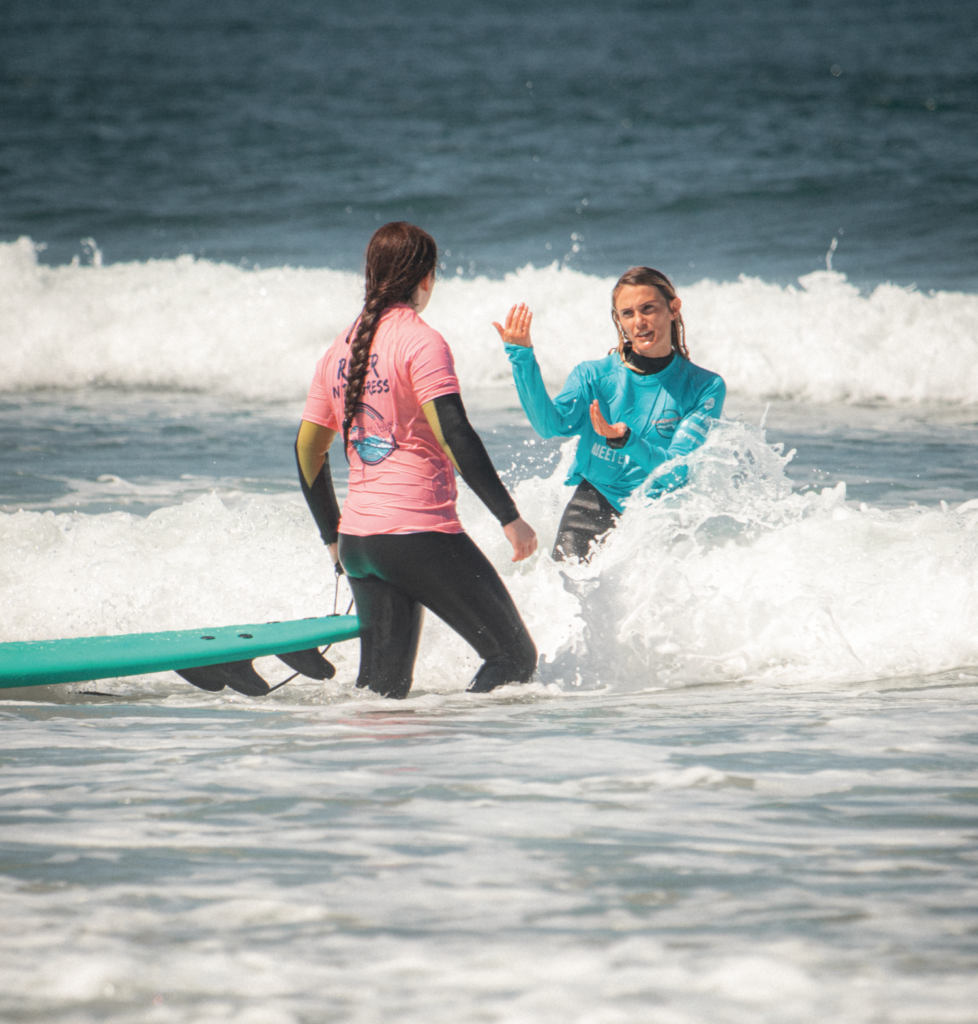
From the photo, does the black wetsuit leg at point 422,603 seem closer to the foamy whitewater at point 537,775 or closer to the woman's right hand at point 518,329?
the foamy whitewater at point 537,775

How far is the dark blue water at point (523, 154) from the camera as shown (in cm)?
1847

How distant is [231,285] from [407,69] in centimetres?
2214

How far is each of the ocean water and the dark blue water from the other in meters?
1.52

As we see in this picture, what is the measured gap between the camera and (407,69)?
118 feet

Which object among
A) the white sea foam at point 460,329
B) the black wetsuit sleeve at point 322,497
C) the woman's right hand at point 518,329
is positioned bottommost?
the black wetsuit sleeve at point 322,497

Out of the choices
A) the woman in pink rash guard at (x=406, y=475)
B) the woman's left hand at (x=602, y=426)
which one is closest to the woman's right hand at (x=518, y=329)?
the woman's left hand at (x=602, y=426)

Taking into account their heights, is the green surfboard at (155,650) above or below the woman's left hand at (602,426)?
below

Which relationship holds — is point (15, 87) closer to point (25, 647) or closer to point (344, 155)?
point (344, 155)

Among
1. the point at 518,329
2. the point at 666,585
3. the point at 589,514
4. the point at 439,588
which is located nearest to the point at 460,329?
the point at 589,514

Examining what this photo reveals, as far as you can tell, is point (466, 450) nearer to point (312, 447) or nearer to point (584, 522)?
point (312, 447)

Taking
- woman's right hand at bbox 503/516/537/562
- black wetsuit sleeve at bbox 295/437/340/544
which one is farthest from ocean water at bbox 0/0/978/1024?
black wetsuit sleeve at bbox 295/437/340/544

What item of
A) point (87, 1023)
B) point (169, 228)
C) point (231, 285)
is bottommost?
point (87, 1023)

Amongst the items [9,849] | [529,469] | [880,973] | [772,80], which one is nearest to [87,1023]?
[9,849]

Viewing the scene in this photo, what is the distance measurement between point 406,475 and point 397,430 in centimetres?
15
